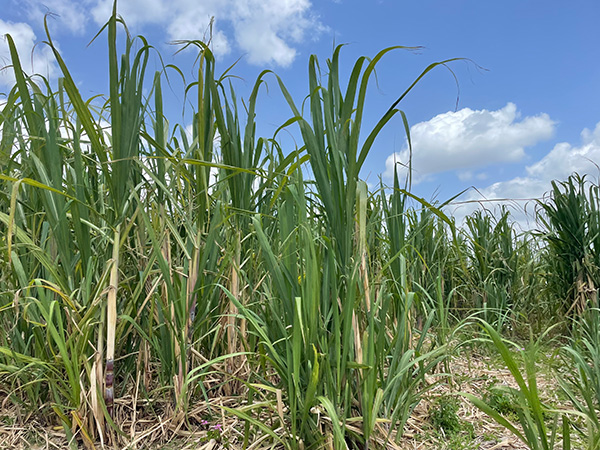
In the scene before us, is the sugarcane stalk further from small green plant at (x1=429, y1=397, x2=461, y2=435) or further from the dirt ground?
small green plant at (x1=429, y1=397, x2=461, y2=435)

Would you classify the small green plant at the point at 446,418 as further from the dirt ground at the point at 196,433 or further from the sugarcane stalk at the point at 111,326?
the sugarcane stalk at the point at 111,326

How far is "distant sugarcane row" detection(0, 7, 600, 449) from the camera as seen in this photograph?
122 centimetres

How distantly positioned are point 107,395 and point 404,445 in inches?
37.2

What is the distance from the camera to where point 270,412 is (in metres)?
1.38

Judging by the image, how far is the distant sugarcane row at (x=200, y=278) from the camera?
1.22m

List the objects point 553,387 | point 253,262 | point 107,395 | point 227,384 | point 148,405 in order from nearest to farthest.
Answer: point 107,395 → point 148,405 → point 227,384 → point 253,262 → point 553,387

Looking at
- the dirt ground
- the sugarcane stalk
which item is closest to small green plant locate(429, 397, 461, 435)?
the dirt ground

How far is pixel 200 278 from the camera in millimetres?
1537

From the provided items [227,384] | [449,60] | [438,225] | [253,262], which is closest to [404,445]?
[227,384]

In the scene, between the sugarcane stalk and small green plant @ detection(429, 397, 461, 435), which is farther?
small green plant @ detection(429, 397, 461, 435)

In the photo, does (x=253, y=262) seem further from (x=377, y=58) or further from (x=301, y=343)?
(x=377, y=58)

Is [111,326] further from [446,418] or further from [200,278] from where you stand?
[446,418]

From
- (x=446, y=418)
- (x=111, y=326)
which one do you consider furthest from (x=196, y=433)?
(x=446, y=418)

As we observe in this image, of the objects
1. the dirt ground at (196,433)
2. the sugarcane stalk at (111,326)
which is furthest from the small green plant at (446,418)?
the sugarcane stalk at (111,326)
